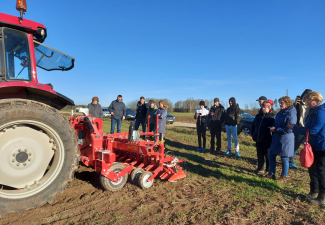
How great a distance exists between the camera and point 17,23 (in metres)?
2.85

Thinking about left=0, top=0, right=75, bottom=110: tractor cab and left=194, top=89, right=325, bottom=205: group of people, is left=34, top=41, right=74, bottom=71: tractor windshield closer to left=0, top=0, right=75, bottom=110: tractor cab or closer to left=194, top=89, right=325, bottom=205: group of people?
left=0, top=0, right=75, bottom=110: tractor cab

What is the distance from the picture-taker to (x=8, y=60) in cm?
291

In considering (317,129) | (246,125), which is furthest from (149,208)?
(246,125)

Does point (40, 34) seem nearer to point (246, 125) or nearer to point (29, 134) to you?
point (29, 134)

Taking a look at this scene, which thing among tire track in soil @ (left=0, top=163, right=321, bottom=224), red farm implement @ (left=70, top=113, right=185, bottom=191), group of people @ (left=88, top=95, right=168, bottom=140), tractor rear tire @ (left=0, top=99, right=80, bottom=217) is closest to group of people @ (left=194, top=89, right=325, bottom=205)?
tire track in soil @ (left=0, top=163, right=321, bottom=224)

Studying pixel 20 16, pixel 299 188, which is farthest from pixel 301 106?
pixel 20 16

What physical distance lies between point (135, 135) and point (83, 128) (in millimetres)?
1079

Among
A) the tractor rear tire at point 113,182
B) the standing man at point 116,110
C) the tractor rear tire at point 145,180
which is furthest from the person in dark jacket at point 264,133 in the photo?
the standing man at point 116,110

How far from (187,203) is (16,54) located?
3.34 metres

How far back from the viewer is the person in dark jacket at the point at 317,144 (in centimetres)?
332

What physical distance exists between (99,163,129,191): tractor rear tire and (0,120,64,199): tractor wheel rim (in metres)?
0.84

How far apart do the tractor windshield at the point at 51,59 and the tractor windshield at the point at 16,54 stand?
50 centimetres

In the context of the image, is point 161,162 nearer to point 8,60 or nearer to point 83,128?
point 83,128

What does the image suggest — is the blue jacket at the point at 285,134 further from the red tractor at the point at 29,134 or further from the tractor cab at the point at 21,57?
the tractor cab at the point at 21,57
